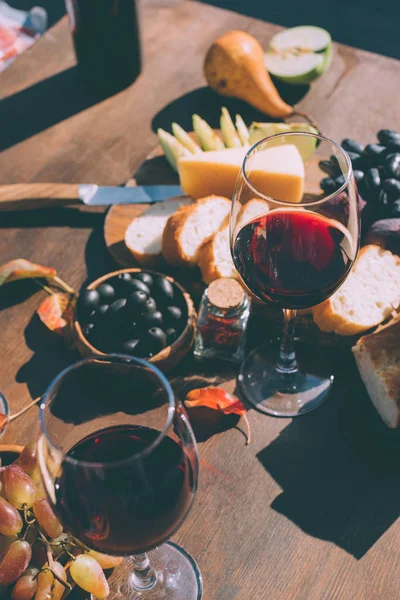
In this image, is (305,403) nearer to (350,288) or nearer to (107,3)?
(350,288)

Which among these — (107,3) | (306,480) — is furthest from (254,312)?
(107,3)

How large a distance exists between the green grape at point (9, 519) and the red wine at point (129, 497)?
9 cm

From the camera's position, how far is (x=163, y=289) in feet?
2.89

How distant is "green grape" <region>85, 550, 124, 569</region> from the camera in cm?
64

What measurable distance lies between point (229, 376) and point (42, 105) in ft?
2.57

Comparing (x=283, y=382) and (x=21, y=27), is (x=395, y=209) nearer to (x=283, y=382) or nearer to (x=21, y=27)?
(x=283, y=382)

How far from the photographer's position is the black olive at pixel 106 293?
→ 0.88 metres

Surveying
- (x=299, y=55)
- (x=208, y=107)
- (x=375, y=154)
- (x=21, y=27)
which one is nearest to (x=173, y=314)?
(x=375, y=154)

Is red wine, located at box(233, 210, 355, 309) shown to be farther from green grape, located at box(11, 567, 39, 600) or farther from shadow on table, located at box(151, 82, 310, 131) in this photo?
shadow on table, located at box(151, 82, 310, 131)

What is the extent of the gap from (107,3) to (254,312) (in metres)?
0.64

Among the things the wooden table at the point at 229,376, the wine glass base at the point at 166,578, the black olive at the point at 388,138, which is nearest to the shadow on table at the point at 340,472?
the wooden table at the point at 229,376

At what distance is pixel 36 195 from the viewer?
1089mm

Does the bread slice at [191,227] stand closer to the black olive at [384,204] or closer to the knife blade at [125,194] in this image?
the knife blade at [125,194]

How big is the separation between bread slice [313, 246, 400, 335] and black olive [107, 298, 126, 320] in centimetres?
27
